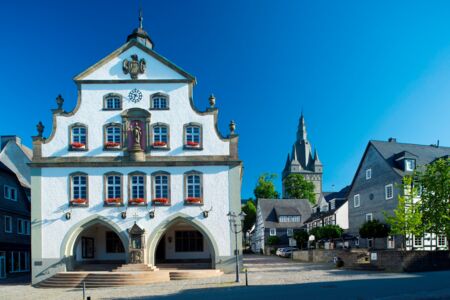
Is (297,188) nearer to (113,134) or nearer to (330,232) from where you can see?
(330,232)

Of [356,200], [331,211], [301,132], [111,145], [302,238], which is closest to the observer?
[111,145]

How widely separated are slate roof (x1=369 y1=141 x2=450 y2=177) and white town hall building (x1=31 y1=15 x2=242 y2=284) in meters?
20.4

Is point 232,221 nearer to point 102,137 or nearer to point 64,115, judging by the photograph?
point 102,137

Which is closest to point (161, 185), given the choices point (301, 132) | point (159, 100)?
point (159, 100)

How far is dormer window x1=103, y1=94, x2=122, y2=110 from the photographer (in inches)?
1154

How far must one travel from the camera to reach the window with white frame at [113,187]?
28.4 meters

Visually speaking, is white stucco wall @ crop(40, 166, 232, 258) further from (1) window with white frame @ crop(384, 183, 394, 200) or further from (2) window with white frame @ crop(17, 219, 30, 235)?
(1) window with white frame @ crop(384, 183, 394, 200)

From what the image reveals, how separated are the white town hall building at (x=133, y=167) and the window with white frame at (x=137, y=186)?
62 mm

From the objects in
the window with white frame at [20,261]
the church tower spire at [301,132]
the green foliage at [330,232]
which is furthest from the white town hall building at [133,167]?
the church tower spire at [301,132]

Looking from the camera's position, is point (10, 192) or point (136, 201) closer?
point (136, 201)

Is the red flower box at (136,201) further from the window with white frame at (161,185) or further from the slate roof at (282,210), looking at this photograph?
the slate roof at (282,210)

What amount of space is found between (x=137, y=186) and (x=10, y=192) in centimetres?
1235

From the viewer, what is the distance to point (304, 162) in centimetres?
12988

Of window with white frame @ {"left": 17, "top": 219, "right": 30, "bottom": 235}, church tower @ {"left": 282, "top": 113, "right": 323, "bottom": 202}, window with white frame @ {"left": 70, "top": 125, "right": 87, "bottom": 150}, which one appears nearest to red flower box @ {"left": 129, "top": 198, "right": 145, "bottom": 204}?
window with white frame @ {"left": 70, "top": 125, "right": 87, "bottom": 150}
